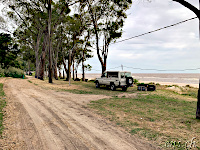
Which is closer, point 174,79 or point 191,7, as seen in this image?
point 191,7

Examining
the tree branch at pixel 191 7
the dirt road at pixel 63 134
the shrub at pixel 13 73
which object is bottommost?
the dirt road at pixel 63 134

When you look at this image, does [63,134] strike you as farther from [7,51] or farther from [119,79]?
[7,51]

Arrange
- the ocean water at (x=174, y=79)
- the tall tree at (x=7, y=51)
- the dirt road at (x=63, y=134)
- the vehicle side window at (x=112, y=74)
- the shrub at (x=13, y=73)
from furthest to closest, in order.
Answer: the ocean water at (x=174, y=79), the tall tree at (x=7, y=51), the shrub at (x=13, y=73), the vehicle side window at (x=112, y=74), the dirt road at (x=63, y=134)

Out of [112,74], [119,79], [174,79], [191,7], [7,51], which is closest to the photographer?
[191,7]

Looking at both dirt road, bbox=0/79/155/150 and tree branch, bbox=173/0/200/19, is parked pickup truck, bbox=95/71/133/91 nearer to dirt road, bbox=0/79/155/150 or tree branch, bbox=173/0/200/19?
tree branch, bbox=173/0/200/19

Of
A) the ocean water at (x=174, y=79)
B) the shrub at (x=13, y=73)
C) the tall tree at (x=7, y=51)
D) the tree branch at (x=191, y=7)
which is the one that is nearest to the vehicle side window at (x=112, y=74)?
the tree branch at (x=191, y=7)

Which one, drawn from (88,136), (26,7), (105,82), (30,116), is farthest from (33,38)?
(88,136)

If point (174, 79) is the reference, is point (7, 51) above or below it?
above

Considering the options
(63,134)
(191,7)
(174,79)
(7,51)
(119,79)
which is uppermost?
(7,51)

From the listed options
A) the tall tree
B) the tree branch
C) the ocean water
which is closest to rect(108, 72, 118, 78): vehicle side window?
the tree branch

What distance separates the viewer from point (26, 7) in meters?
27.0

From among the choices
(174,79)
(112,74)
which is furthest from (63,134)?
(174,79)

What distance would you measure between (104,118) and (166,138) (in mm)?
2854

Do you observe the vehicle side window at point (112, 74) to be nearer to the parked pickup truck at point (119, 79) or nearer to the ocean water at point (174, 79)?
the parked pickup truck at point (119, 79)
